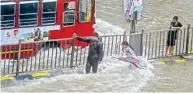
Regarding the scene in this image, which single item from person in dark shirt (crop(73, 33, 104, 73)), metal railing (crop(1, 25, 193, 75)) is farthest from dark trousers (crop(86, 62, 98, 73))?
metal railing (crop(1, 25, 193, 75))

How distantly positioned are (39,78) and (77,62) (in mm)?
1730

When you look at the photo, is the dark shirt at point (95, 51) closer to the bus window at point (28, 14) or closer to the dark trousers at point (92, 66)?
the dark trousers at point (92, 66)

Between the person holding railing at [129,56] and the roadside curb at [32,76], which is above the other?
the person holding railing at [129,56]

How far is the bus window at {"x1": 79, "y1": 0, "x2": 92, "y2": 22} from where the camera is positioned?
20.5 metres

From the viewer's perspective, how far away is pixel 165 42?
21.0 metres

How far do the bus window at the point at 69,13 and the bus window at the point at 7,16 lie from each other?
1909 mm

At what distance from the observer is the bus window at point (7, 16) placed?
1884 cm

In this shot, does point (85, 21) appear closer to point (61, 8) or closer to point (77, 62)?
point (61, 8)

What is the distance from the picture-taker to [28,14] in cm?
1927

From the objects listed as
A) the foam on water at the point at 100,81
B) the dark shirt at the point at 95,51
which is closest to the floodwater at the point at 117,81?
the foam on water at the point at 100,81

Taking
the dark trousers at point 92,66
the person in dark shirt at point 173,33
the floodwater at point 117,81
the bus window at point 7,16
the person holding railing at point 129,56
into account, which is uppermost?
the bus window at point 7,16

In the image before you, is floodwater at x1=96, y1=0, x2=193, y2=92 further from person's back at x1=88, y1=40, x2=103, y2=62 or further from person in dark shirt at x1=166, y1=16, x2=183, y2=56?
person's back at x1=88, y1=40, x2=103, y2=62

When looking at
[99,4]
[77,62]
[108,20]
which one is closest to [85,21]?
[77,62]

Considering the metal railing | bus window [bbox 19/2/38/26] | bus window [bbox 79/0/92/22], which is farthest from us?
bus window [bbox 79/0/92/22]
